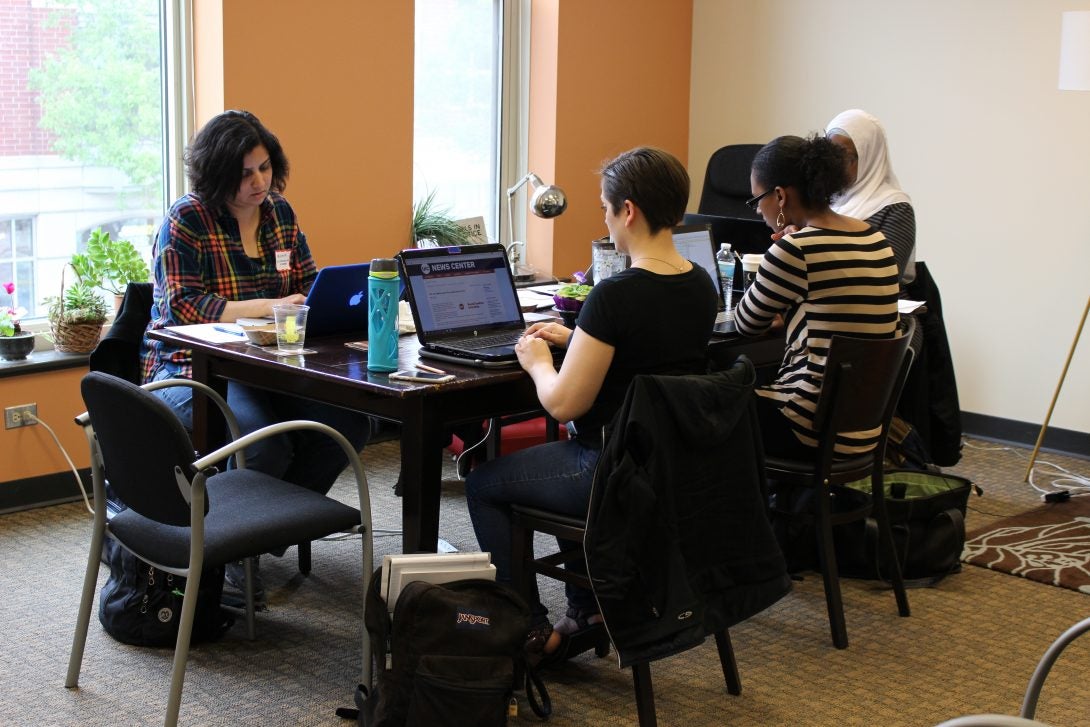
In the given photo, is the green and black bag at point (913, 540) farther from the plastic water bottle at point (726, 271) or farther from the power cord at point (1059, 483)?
the power cord at point (1059, 483)

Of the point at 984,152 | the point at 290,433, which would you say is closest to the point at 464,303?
the point at 290,433

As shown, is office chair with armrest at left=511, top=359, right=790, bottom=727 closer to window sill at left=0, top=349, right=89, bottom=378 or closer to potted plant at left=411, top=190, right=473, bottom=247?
window sill at left=0, top=349, right=89, bottom=378

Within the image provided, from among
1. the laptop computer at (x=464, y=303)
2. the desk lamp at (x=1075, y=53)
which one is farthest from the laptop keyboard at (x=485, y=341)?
the desk lamp at (x=1075, y=53)

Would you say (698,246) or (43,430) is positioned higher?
(698,246)

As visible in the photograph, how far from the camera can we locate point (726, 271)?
3.71 m

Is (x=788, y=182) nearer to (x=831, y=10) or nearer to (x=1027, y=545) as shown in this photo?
(x=1027, y=545)

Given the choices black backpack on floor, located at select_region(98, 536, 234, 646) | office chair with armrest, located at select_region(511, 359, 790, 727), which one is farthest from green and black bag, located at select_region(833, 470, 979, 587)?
black backpack on floor, located at select_region(98, 536, 234, 646)

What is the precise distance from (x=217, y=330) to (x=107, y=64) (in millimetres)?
1603

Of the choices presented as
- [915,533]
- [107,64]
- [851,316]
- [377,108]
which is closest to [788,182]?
[851,316]

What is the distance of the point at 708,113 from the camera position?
5949 millimetres

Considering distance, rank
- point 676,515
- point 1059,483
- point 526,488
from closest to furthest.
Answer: point 676,515 → point 526,488 → point 1059,483

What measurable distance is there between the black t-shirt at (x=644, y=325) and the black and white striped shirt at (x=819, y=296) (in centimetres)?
49

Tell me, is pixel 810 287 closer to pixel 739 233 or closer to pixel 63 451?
pixel 739 233

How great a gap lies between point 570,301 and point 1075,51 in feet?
7.84
